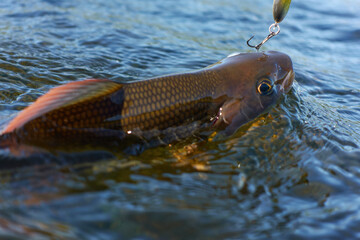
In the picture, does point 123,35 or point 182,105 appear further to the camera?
point 123,35

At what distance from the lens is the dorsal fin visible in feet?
10.2

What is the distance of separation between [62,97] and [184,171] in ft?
4.37

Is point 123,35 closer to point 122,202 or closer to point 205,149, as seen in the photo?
point 205,149

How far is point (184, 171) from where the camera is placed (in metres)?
3.40

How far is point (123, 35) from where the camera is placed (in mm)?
7773

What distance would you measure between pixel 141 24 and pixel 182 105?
5826mm

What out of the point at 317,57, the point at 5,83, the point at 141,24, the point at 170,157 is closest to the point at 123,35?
the point at 141,24

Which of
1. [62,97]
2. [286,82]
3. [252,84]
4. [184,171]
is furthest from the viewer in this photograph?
[286,82]

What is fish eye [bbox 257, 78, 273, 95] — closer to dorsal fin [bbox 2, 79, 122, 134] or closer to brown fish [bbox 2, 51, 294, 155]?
brown fish [bbox 2, 51, 294, 155]

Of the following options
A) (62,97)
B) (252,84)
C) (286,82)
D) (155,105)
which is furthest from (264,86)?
(62,97)

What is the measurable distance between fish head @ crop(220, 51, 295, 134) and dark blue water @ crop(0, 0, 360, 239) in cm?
18

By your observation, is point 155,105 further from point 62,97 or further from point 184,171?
point 62,97

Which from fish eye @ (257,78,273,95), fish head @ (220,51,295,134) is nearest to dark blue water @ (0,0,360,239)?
fish head @ (220,51,295,134)

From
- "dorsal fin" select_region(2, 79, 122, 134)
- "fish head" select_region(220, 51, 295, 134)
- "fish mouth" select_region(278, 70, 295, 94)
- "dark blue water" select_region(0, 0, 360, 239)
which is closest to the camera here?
"dark blue water" select_region(0, 0, 360, 239)
